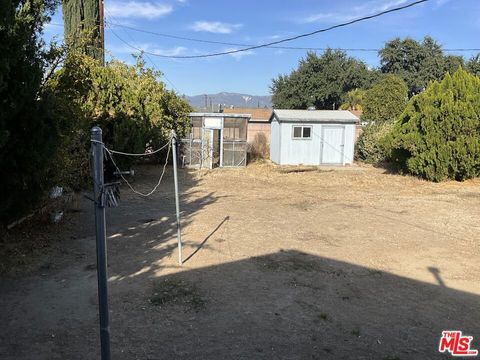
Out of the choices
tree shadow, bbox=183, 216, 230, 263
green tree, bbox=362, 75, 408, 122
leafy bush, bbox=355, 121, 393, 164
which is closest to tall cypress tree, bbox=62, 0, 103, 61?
tree shadow, bbox=183, 216, 230, 263

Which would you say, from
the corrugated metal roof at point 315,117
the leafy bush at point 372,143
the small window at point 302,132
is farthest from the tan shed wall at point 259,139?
the leafy bush at point 372,143

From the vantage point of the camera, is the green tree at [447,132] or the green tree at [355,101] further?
the green tree at [355,101]

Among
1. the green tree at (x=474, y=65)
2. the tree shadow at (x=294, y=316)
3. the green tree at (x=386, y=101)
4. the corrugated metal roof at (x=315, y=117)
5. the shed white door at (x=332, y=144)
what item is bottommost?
the tree shadow at (x=294, y=316)

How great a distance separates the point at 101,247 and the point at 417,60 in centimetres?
5351

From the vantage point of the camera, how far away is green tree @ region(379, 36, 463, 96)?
48219mm

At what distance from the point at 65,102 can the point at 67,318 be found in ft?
13.2

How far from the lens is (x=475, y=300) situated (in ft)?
16.3

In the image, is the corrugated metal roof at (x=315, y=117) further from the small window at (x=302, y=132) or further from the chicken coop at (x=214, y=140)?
the chicken coop at (x=214, y=140)

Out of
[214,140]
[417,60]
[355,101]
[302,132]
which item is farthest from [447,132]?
[417,60]

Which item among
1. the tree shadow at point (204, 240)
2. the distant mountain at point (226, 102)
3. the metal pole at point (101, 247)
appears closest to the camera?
the metal pole at point (101, 247)

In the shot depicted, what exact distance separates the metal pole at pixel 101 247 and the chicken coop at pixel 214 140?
668 inches

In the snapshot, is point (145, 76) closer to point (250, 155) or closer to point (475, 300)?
point (250, 155)

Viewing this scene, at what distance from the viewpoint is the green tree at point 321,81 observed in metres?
46.6

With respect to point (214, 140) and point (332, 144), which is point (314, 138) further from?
point (214, 140)
